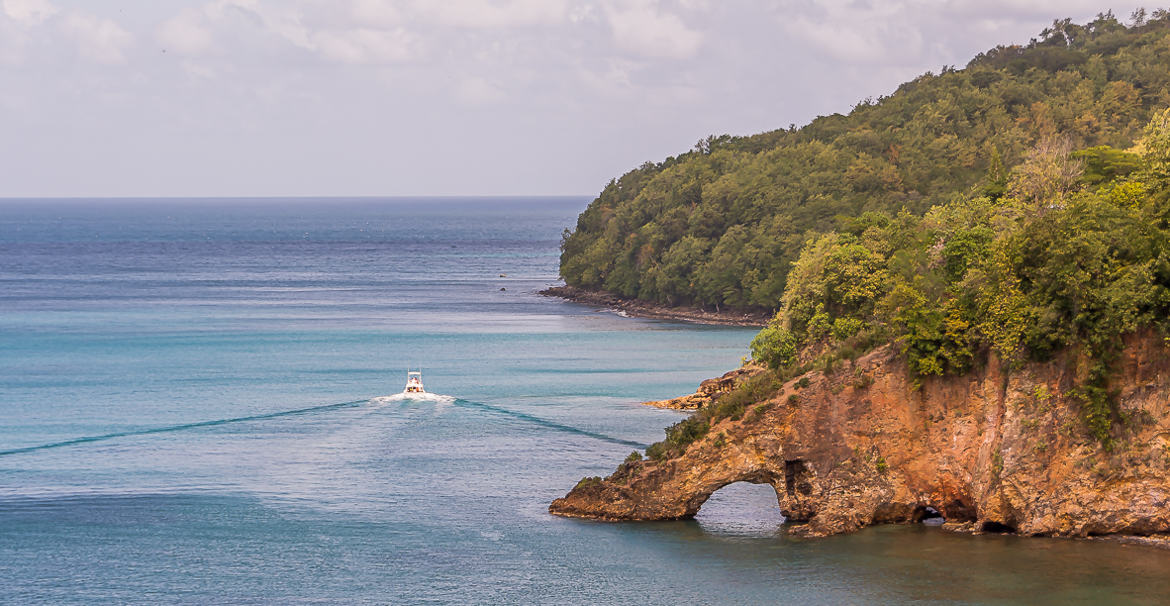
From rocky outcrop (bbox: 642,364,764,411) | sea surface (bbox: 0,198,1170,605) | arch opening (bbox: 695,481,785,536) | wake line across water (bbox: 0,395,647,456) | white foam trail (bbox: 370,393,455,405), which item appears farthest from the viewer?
white foam trail (bbox: 370,393,455,405)

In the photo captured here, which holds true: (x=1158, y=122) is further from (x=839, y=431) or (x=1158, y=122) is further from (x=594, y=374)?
(x=594, y=374)

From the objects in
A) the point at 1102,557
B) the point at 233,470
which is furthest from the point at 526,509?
the point at 1102,557

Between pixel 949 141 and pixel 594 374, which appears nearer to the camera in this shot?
pixel 594 374

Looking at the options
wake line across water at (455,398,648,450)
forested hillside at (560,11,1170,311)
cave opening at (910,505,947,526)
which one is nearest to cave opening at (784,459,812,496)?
cave opening at (910,505,947,526)

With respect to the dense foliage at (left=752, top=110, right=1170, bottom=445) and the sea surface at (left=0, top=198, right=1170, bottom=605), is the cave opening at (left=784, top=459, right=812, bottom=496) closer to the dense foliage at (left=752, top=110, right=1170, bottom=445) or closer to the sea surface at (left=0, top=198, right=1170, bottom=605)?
the sea surface at (left=0, top=198, right=1170, bottom=605)

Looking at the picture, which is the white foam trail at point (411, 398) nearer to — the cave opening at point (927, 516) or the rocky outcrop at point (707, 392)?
the rocky outcrop at point (707, 392)

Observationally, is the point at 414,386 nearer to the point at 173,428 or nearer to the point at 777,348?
the point at 173,428
